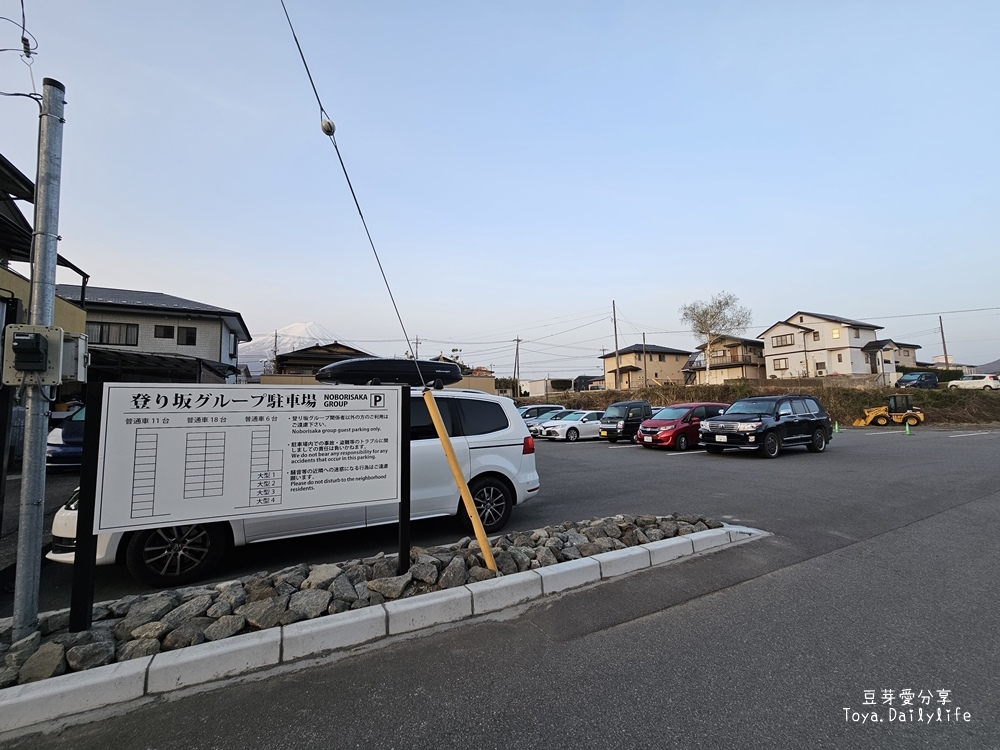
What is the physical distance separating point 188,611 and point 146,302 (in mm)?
28942

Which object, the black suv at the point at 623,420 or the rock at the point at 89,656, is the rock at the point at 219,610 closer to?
the rock at the point at 89,656

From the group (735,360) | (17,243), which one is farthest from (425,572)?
(735,360)

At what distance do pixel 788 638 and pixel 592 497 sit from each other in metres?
4.96

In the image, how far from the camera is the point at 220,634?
2.97m

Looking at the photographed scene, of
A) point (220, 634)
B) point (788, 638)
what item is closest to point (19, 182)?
point (220, 634)

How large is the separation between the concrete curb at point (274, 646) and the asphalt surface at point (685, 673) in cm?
12

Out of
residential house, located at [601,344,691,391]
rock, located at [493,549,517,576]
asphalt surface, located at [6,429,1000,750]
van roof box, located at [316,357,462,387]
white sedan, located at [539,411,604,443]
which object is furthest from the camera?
residential house, located at [601,344,691,391]

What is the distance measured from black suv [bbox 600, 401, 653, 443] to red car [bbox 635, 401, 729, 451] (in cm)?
192

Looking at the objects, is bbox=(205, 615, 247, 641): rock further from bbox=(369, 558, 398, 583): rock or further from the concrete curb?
bbox=(369, 558, 398, 583): rock

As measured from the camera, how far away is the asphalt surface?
2.26 metres

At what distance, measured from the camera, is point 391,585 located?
355 centimetres

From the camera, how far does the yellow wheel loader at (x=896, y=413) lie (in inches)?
982

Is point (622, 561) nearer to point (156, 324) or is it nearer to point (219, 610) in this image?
point (219, 610)

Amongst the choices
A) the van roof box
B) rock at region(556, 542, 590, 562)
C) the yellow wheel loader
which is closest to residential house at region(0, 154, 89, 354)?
the van roof box
